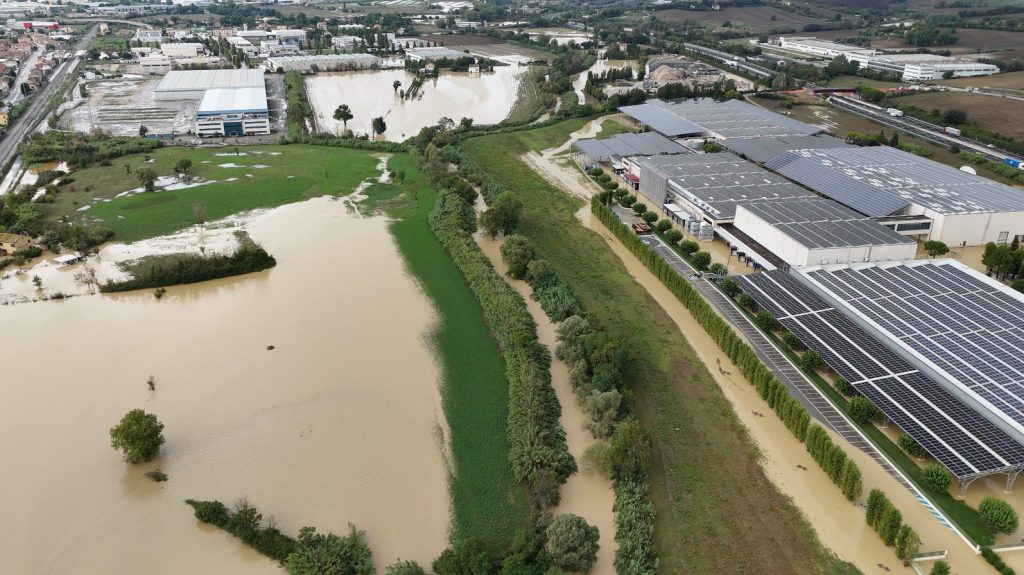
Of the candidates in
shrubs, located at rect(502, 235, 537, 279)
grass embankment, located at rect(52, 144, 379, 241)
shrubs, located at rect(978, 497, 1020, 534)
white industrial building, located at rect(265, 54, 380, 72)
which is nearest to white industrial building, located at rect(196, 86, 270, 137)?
grass embankment, located at rect(52, 144, 379, 241)

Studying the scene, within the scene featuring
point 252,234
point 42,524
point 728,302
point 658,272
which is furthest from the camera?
point 252,234

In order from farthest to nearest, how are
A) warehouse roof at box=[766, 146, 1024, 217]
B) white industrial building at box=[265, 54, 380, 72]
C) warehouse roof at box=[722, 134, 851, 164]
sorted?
white industrial building at box=[265, 54, 380, 72] → warehouse roof at box=[722, 134, 851, 164] → warehouse roof at box=[766, 146, 1024, 217]

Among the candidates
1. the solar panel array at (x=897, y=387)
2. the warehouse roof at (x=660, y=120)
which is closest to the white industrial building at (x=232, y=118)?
the warehouse roof at (x=660, y=120)

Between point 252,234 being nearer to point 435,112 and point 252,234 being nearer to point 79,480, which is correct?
point 79,480

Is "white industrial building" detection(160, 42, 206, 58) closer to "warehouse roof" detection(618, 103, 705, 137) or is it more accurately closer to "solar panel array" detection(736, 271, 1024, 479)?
"warehouse roof" detection(618, 103, 705, 137)

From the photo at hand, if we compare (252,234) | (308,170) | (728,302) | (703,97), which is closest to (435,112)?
(308,170)

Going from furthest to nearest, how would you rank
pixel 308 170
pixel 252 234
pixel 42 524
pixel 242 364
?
pixel 308 170
pixel 252 234
pixel 242 364
pixel 42 524

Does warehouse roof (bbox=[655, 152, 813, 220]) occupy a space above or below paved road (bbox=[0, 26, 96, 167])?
above
